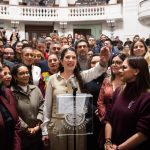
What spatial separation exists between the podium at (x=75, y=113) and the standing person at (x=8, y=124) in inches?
17.4

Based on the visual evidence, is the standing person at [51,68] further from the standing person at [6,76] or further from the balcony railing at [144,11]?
the balcony railing at [144,11]

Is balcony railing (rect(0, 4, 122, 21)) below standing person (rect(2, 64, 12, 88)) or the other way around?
the other way around

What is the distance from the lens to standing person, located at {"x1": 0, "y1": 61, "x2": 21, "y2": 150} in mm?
3035

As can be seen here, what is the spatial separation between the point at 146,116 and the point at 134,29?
16.0 meters

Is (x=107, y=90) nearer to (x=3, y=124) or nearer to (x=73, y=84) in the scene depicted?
(x=73, y=84)

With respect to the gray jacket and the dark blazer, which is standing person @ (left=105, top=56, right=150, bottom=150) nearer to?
the dark blazer

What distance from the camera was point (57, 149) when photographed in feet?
11.3

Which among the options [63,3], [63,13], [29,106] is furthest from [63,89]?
[63,3]

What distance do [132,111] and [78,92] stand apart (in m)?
0.87

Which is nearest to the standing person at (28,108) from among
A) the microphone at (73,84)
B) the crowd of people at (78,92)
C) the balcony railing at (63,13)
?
the crowd of people at (78,92)

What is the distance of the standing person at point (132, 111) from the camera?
2752 mm

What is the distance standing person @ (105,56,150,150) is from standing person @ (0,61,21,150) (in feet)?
2.84

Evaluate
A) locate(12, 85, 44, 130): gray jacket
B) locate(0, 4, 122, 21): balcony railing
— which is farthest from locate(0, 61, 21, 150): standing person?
locate(0, 4, 122, 21): balcony railing

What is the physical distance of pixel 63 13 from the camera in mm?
19141
